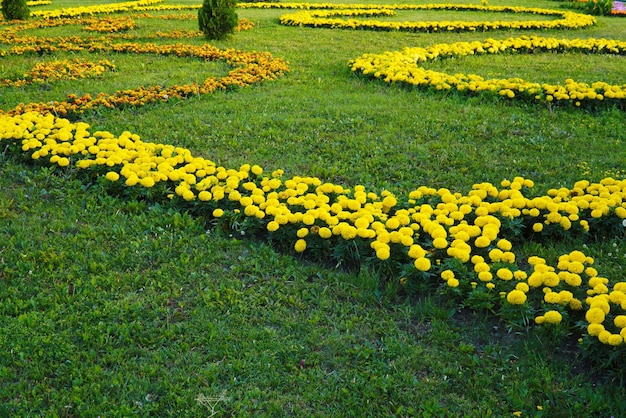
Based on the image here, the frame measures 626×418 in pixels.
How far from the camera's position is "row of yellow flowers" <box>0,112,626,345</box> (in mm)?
3400

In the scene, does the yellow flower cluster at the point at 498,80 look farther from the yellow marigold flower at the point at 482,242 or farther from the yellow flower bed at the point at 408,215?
the yellow marigold flower at the point at 482,242

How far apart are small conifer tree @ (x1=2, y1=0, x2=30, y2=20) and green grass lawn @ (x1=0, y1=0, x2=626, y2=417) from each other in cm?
895

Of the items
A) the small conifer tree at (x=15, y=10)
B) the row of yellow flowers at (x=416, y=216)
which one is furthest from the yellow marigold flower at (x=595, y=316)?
the small conifer tree at (x=15, y=10)

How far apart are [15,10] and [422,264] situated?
1358cm

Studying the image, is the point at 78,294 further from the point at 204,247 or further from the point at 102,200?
the point at 102,200

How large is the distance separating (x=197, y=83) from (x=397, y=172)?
3836 millimetres

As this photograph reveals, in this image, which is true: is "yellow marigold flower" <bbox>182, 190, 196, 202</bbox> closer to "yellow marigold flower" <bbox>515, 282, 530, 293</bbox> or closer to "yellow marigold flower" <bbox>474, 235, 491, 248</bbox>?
"yellow marigold flower" <bbox>474, 235, 491, 248</bbox>

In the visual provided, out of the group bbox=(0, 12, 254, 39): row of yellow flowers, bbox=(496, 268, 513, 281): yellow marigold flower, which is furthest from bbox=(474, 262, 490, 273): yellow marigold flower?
bbox=(0, 12, 254, 39): row of yellow flowers

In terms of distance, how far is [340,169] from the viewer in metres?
5.49

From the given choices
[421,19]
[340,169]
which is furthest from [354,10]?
[340,169]

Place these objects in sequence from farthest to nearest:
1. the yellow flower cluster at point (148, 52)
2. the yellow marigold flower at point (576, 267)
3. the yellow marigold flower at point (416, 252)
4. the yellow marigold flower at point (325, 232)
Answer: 1. the yellow flower cluster at point (148, 52)
2. the yellow marigold flower at point (325, 232)
3. the yellow marigold flower at point (416, 252)
4. the yellow marigold flower at point (576, 267)

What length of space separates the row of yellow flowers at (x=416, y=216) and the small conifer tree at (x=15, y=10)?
31.8 ft

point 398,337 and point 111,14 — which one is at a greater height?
point 111,14

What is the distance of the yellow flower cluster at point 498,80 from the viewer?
23.8 ft
